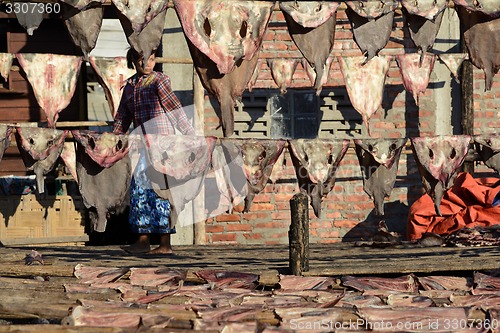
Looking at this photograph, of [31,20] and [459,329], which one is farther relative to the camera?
[31,20]

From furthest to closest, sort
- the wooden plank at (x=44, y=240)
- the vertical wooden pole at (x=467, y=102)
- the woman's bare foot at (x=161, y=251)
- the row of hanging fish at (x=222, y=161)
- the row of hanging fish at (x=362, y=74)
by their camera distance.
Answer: the vertical wooden pole at (x=467, y=102) → the wooden plank at (x=44, y=240) → the row of hanging fish at (x=362, y=74) → the woman's bare foot at (x=161, y=251) → the row of hanging fish at (x=222, y=161)

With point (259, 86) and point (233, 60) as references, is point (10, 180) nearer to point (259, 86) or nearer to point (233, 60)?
point (259, 86)

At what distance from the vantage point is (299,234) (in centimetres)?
628

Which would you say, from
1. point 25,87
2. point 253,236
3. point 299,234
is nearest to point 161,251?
point 299,234

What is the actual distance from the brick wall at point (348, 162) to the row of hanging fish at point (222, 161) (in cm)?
314

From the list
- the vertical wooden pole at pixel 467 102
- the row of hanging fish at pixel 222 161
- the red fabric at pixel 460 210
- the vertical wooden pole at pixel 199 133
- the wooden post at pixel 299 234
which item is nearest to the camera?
the wooden post at pixel 299 234

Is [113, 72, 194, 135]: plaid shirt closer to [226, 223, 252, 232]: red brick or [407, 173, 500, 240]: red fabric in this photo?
[226, 223, 252, 232]: red brick

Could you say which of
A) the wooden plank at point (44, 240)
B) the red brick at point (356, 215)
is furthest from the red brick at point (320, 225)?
the wooden plank at point (44, 240)

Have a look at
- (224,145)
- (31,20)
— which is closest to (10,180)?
(31,20)

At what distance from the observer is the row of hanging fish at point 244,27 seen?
651cm

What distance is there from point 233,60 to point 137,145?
3.09 feet

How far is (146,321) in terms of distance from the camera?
17.1 feet

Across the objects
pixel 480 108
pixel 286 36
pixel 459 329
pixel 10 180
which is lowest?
pixel 459 329

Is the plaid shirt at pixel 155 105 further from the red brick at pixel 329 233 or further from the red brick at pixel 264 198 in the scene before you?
the red brick at pixel 329 233
